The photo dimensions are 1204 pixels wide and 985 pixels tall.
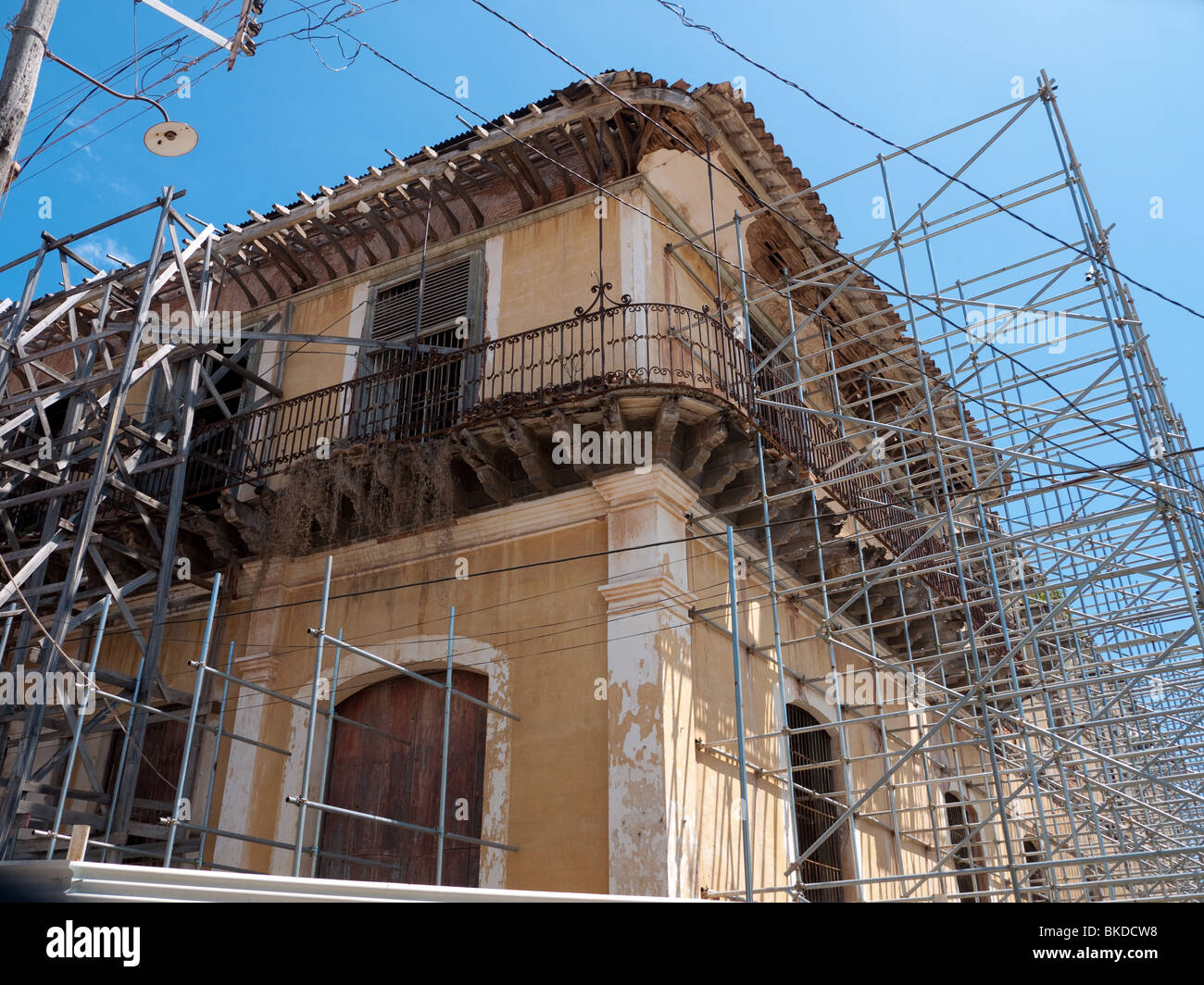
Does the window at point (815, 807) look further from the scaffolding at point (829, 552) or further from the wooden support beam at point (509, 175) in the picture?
the wooden support beam at point (509, 175)

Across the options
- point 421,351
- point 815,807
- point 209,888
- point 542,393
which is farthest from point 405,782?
point 209,888

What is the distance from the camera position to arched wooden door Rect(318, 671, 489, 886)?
9.39m

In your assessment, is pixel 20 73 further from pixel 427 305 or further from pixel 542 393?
pixel 427 305

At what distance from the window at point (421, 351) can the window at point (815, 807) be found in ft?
15.9

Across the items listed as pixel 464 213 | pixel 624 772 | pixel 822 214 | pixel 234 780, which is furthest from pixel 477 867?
pixel 822 214

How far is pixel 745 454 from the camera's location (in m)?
10.2

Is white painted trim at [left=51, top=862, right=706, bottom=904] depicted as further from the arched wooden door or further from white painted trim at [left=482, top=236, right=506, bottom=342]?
white painted trim at [left=482, top=236, right=506, bottom=342]

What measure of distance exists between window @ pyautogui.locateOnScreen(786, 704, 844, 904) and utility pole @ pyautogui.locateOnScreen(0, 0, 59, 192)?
8289 millimetres

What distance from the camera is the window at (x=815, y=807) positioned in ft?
35.3

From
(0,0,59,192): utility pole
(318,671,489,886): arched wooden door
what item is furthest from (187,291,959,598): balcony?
(0,0,59,192): utility pole

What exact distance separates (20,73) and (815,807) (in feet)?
31.2

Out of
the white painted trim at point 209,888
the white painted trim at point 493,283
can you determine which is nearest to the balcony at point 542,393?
the white painted trim at point 493,283
